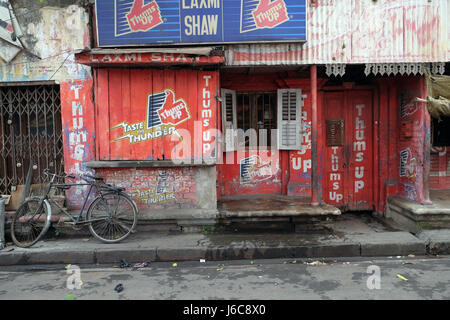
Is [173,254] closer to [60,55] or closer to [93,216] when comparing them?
[93,216]

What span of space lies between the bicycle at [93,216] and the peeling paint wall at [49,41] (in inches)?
82.3

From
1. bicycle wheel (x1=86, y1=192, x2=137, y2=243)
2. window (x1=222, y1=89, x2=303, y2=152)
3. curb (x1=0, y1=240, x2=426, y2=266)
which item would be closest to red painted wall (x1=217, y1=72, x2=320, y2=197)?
window (x1=222, y1=89, x2=303, y2=152)

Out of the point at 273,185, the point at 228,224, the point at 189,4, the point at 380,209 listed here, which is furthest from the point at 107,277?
the point at 380,209

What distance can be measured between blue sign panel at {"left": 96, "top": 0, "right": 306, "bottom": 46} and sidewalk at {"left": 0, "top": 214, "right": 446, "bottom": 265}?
3612mm

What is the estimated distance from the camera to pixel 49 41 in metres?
6.31

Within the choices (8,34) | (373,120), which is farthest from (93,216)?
(373,120)

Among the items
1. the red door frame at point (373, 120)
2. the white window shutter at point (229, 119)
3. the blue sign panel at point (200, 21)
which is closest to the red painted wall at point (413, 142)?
the red door frame at point (373, 120)

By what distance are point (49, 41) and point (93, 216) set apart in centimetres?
351

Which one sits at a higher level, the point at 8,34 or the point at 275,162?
the point at 8,34

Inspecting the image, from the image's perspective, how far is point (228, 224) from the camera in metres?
6.16

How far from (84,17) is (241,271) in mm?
5496

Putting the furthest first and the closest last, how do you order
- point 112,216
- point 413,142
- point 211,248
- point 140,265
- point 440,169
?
point 440,169 < point 413,142 < point 112,216 < point 211,248 < point 140,265

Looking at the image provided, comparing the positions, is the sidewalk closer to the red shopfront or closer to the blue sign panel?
the red shopfront

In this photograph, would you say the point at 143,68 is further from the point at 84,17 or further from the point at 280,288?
the point at 280,288
